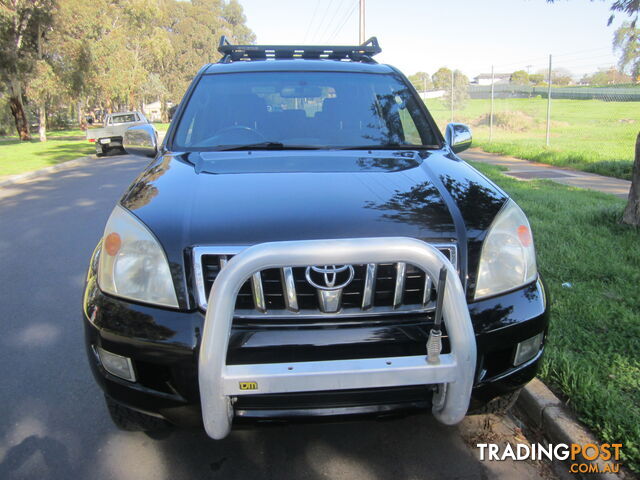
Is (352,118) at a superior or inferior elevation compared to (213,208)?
superior

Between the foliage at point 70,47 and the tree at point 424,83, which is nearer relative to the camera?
the tree at point 424,83

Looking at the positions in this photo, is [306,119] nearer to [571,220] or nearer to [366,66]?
[366,66]

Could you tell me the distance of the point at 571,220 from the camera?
5.65 metres

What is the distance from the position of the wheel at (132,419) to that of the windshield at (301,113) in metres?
1.47

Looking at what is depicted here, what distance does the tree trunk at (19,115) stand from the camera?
2512cm

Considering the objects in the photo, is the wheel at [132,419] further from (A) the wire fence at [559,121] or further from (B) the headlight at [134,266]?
(A) the wire fence at [559,121]

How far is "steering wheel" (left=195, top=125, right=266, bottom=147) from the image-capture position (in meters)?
2.95

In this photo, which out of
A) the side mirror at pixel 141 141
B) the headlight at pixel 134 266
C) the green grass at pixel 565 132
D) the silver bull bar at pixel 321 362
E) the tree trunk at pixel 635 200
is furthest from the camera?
the green grass at pixel 565 132

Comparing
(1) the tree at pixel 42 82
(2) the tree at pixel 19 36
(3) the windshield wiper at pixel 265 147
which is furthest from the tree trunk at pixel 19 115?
(3) the windshield wiper at pixel 265 147

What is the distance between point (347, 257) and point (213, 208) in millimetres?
727

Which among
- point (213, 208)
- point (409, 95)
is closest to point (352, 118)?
point (409, 95)

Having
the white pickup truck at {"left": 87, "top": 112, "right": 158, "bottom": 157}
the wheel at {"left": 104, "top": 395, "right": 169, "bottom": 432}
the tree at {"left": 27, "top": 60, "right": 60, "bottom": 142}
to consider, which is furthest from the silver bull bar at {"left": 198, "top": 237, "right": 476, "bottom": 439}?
the tree at {"left": 27, "top": 60, "right": 60, "bottom": 142}

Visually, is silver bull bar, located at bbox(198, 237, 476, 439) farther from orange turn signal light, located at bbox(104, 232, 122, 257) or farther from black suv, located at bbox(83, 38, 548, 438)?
orange turn signal light, located at bbox(104, 232, 122, 257)

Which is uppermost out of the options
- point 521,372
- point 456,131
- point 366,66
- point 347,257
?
point 366,66
